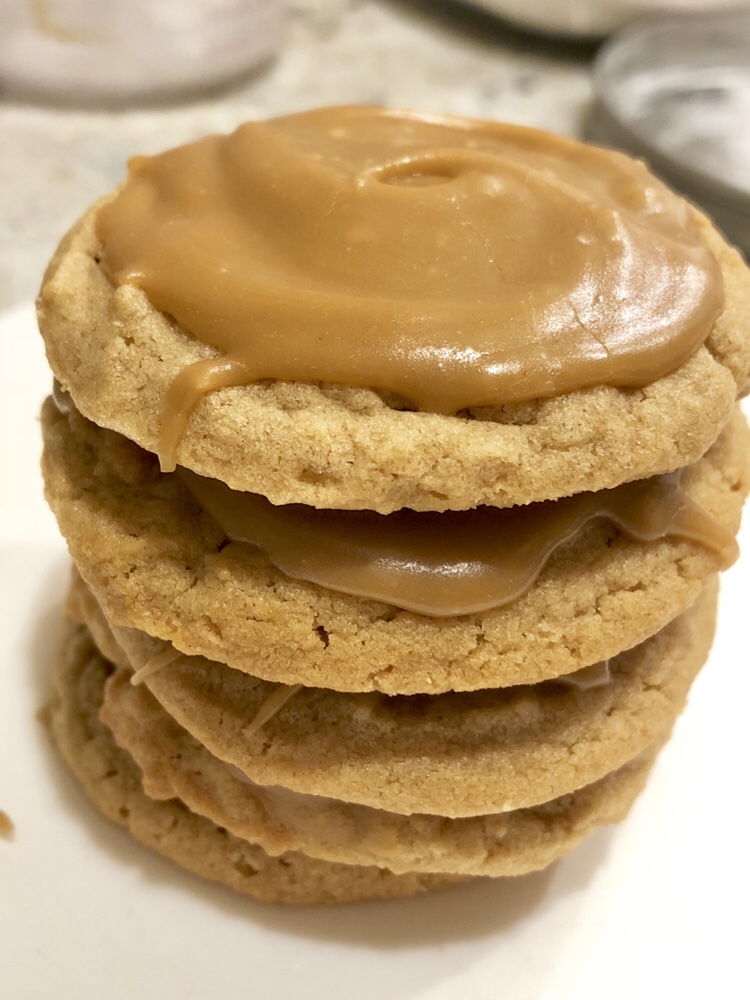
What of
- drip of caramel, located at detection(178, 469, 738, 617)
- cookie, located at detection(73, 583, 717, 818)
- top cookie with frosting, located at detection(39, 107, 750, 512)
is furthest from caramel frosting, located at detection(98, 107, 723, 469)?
cookie, located at detection(73, 583, 717, 818)

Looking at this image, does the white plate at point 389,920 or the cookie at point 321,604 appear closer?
the cookie at point 321,604

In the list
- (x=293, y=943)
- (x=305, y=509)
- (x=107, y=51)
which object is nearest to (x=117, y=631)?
(x=305, y=509)

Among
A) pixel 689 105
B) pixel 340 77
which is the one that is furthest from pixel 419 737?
pixel 340 77

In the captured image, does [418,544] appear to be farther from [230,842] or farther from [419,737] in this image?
[230,842]

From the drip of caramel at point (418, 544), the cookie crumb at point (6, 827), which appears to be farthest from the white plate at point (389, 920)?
the drip of caramel at point (418, 544)

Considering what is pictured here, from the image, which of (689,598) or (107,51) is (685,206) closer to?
(689,598)

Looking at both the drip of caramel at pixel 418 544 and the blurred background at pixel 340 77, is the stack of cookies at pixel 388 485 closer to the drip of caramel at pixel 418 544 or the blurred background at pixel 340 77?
the drip of caramel at pixel 418 544

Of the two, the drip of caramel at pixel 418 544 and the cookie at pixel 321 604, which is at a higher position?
the drip of caramel at pixel 418 544
